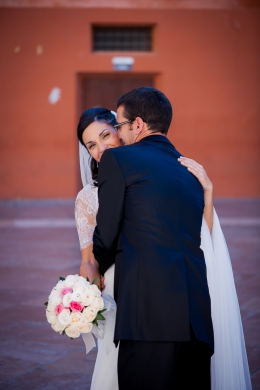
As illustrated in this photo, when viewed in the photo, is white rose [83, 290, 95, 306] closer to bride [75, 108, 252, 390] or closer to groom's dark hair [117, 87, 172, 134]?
bride [75, 108, 252, 390]

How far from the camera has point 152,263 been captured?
2.67 m

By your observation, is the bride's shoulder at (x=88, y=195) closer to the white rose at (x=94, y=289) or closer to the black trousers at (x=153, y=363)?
the white rose at (x=94, y=289)

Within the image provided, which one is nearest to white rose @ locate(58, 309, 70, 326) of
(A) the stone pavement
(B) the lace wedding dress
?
(B) the lace wedding dress

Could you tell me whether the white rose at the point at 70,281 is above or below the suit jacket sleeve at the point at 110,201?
below

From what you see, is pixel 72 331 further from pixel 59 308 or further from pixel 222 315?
pixel 222 315

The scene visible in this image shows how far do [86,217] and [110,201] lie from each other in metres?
0.71

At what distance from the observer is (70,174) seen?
621 inches

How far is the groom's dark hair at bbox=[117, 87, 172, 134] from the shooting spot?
2828mm

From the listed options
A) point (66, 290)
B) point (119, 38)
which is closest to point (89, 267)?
point (66, 290)

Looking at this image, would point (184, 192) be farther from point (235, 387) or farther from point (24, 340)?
point (24, 340)

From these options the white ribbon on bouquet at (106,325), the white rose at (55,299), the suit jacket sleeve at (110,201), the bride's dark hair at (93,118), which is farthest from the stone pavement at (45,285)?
the suit jacket sleeve at (110,201)

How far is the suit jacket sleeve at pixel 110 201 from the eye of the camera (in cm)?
269

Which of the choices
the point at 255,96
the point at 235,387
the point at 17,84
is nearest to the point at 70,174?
the point at 17,84

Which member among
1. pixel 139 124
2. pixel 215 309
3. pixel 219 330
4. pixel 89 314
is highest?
pixel 139 124
